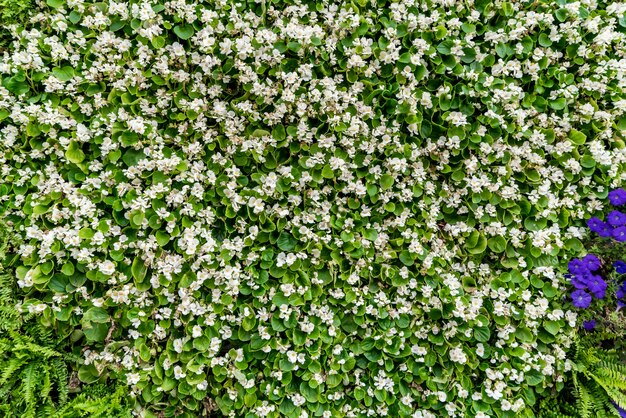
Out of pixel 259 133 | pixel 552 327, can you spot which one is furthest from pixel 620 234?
pixel 259 133

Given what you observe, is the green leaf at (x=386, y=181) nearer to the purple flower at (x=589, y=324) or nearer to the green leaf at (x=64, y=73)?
the purple flower at (x=589, y=324)

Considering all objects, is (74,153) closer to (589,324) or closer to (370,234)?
(370,234)

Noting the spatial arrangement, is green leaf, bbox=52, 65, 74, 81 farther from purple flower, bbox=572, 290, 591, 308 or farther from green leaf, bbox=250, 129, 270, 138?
purple flower, bbox=572, 290, 591, 308

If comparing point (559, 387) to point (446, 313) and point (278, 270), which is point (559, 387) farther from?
point (278, 270)

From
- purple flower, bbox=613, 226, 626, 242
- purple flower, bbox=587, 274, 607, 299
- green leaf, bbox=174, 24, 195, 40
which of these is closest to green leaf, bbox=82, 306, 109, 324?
green leaf, bbox=174, 24, 195, 40

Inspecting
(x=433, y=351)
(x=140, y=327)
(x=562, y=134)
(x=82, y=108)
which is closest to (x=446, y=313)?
(x=433, y=351)

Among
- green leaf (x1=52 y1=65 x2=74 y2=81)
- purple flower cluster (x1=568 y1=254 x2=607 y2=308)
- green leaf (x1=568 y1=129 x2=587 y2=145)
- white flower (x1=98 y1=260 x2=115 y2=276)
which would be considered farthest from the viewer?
green leaf (x1=568 y1=129 x2=587 y2=145)

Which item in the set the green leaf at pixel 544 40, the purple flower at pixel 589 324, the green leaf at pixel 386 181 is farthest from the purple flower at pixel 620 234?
the green leaf at pixel 386 181
